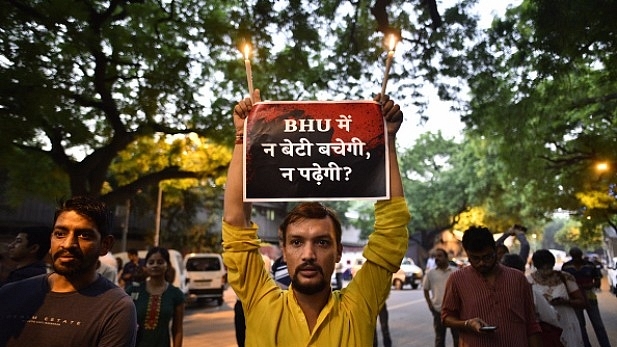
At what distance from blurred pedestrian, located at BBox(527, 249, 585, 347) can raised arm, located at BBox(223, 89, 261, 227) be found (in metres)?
3.47

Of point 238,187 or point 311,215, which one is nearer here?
point 311,215

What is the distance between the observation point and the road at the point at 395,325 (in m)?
10.2

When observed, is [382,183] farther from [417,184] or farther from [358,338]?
[417,184]

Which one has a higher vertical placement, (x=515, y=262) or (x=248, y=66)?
(x=248, y=66)

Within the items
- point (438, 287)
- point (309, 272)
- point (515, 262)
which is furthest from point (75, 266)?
point (438, 287)

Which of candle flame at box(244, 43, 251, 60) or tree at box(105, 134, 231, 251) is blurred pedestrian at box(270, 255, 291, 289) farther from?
tree at box(105, 134, 231, 251)

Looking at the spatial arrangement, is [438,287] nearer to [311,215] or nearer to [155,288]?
[155,288]

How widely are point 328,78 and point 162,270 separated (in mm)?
8458

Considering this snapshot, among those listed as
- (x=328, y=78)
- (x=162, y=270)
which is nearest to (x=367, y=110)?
(x=162, y=270)

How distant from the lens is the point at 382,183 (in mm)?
2404

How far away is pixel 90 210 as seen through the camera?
2.52 meters

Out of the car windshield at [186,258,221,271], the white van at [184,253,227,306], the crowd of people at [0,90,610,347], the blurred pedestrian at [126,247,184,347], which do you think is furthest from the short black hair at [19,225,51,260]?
the car windshield at [186,258,221,271]

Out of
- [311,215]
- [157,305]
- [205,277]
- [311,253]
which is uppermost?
[311,215]

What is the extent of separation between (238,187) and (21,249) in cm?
294
